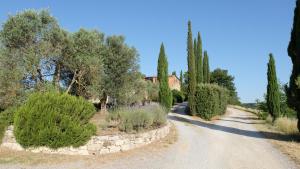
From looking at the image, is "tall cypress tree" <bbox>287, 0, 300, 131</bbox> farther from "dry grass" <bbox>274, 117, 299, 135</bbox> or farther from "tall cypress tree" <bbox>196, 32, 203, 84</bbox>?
"tall cypress tree" <bbox>196, 32, 203, 84</bbox>

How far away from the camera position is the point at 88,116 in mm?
11344

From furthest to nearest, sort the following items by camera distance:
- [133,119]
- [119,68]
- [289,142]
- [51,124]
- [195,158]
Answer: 1. [119,68]
2. [289,142]
3. [133,119]
4. [51,124]
5. [195,158]

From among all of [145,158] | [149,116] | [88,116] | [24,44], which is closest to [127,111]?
[149,116]

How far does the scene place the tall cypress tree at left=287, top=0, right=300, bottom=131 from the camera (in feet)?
47.1

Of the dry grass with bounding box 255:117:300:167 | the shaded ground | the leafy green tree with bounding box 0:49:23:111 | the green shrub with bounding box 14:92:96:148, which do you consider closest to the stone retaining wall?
the green shrub with bounding box 14:92:96:148

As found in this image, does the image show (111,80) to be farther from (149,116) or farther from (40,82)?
(149,116)

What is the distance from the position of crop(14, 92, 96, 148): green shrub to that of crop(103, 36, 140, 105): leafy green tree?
32.6ft

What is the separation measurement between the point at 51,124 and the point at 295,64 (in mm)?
12367

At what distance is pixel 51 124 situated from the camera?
33.9 feet

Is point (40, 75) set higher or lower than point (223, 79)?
lower

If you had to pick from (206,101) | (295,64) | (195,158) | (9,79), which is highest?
(295,64)

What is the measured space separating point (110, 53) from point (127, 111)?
350 inches

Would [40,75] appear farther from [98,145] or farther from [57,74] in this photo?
[98,145]

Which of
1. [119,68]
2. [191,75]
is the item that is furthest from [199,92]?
[119,68]
